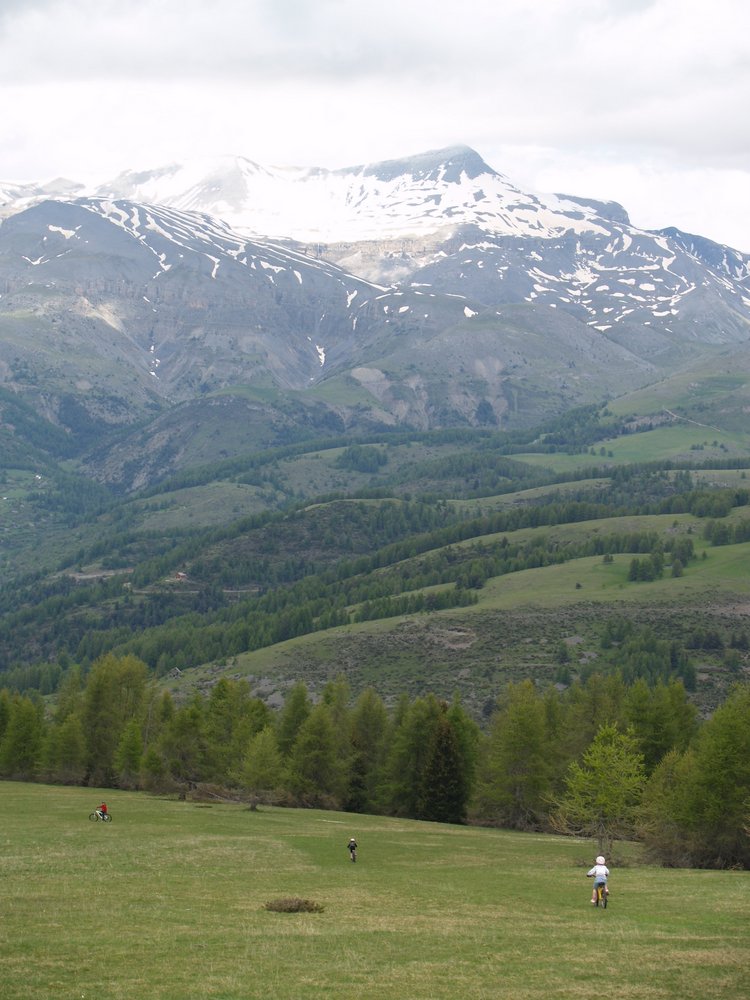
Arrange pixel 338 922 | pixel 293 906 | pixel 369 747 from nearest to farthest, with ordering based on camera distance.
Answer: pixel 338 922 < pixel 293 906 < pixel 369 747

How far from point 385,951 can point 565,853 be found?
141 ft

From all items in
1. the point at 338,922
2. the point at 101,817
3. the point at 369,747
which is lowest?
the point at 101,817

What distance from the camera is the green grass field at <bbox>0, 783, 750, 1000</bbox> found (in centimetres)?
3375

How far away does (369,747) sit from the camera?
125438 millimetres

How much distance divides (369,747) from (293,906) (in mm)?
79994

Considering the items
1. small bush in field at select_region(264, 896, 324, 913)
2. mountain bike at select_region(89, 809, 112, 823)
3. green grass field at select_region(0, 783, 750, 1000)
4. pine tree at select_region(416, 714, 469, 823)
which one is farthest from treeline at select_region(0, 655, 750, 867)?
small bush in field at select_region(264, 896, 324, 913)

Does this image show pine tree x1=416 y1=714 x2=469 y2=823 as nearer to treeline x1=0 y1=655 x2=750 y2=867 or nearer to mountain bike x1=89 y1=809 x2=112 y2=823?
treeline x1=0 y1=655 x2=750 y2=867

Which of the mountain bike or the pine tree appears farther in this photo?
the pine tree

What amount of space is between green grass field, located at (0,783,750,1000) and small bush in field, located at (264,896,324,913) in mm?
550

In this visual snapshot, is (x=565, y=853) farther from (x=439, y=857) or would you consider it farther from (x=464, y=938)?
(x=464, y=938)

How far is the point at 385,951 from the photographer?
126 ft

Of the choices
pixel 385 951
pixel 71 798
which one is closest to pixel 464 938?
→ pixel 385 951

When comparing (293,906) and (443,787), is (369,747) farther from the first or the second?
(293,906)

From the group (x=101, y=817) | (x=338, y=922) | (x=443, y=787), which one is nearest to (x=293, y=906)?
(x=338, y=922)
